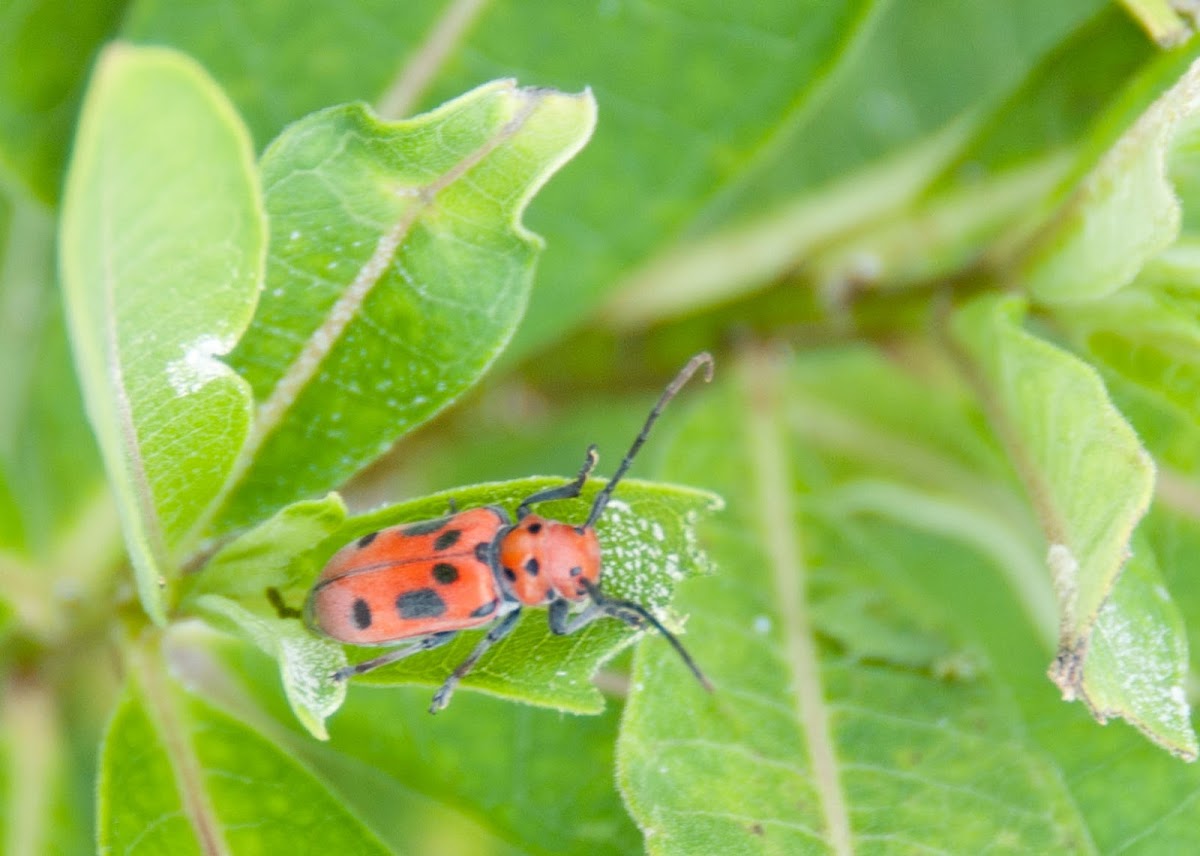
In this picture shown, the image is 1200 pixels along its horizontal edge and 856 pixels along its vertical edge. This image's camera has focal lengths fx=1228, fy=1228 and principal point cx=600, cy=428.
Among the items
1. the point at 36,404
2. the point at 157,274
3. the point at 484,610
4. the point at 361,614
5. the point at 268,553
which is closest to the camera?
the point at 157,274

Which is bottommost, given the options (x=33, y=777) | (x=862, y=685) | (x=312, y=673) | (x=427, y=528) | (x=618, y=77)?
(x=33, y=777)

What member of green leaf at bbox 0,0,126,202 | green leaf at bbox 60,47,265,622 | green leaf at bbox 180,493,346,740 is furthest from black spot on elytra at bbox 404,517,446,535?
green leaf at bbox 0,0,126,202

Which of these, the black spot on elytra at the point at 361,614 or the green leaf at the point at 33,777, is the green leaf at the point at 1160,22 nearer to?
the black spot on elytra at the point at 361,614

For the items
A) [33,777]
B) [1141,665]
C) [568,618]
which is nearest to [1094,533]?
[1141,665]

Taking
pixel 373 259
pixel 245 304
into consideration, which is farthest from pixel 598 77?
pixel 245 304

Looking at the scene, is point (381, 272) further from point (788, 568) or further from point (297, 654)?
point (788, 568)

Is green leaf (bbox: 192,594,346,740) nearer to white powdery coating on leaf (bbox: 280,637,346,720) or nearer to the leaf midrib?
white powdery coating on leaf (bbox: 280,637,346,720)

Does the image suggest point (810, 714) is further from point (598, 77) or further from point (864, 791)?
point (598, 77)
